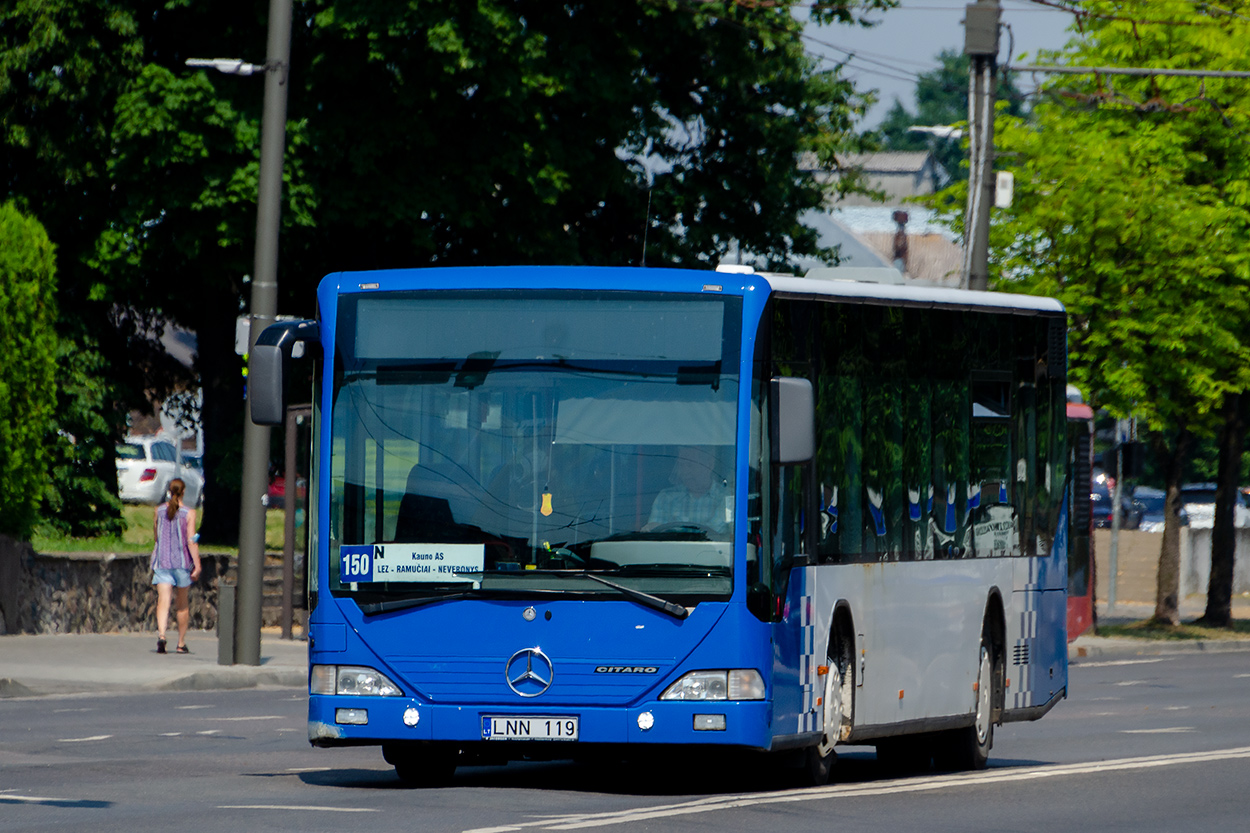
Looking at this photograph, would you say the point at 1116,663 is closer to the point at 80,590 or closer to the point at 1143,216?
the point at 1143,216

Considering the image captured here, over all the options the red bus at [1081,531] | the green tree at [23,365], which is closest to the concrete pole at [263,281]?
the green tree at [23,365]

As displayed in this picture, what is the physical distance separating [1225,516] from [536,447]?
26754 mm

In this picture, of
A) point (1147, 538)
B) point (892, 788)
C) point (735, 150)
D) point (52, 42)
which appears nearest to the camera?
point (892, 788)

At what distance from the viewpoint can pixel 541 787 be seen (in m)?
12.1

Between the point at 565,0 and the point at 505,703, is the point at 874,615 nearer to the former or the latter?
the point at 505,703

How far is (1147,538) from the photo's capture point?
50.3 meters

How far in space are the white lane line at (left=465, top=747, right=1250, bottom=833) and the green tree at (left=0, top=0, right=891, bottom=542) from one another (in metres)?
14.7

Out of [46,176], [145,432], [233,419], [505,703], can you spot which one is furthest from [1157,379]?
[145,432]

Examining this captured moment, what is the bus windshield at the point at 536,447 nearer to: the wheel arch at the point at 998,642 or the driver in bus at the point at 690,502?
the driver in bus at the point at 690,502

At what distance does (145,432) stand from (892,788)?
7499cm

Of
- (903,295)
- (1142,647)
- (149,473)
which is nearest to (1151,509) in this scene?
(149,473)

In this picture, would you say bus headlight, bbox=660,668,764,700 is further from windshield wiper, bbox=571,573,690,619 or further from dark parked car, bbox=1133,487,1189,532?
dark parked car, bbox=1133,487,1189,532

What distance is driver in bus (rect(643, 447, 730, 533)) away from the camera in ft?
36.4

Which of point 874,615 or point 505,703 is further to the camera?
point 874,615
